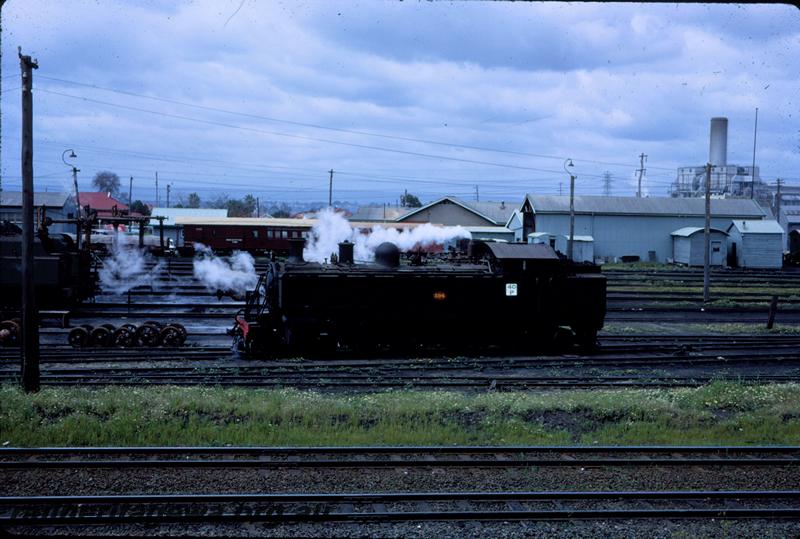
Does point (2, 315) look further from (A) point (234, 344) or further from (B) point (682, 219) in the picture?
(B) point (682, 219)

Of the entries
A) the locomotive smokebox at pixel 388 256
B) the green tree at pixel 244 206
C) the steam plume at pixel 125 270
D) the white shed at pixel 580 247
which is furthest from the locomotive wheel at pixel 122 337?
the green tree at pixel 244 206

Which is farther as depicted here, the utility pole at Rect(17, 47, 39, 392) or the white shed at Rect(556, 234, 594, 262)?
the white shed at Rect(556, 234, 594, 262)

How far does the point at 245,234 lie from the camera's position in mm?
50219

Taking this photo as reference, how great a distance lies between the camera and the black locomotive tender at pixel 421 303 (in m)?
19.8

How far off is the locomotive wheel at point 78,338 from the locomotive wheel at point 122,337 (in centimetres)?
78

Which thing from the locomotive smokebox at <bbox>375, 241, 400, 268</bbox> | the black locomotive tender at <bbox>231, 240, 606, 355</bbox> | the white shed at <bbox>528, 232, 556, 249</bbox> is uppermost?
the white shed at <bbox>528, 232, 556, 249</bbox>

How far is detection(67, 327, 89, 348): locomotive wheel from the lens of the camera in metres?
21.0

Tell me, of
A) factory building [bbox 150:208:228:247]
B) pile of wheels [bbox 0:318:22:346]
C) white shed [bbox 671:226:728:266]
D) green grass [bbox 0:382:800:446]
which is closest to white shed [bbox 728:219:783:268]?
white shed [bbox 671:226:728:266]

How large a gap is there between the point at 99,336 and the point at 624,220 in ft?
142

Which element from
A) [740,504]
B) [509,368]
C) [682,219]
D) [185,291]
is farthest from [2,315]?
[682,219]

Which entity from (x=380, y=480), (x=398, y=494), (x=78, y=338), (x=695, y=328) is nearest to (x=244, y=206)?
(x=78, y=338)

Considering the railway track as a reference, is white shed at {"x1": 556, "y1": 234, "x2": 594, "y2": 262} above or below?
above

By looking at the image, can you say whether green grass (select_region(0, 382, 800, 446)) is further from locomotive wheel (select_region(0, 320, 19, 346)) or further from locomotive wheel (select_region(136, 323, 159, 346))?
locomotive wheel (select_region(0, 320, 19, 346))

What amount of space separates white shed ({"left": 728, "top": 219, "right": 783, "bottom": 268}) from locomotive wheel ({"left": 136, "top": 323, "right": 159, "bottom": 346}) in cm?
4554
